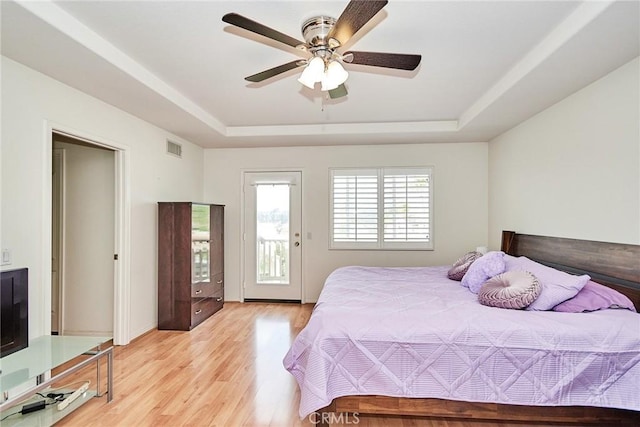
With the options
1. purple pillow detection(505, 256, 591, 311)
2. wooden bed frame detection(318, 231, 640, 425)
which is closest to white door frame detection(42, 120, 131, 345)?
wooden bed frame detection(318, 231, 640, 425)

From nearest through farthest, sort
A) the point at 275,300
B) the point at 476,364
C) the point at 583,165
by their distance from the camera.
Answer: the point at 476,364, the point at 583,165, the point at 275,300

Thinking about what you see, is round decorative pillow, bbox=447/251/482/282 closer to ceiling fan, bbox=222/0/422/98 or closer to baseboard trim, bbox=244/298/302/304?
ceiling fan, bbox=222/0/422/98

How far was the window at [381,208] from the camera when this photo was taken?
493 cm

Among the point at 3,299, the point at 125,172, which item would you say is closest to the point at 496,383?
the point at 3,299

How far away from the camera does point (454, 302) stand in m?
2.46

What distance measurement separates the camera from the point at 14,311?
2.15m

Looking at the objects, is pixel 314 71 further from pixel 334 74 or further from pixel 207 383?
pixel 207 383

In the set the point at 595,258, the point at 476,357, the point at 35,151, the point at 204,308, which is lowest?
the point at 204,308

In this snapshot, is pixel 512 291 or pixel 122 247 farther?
pixel 122 247

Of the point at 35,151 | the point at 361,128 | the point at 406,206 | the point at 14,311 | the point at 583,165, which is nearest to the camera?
the point at 14,311

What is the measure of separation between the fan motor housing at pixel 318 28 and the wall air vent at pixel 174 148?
2.94 m

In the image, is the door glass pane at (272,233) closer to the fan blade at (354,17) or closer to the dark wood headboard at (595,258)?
the dark wood headboard at (595,258)

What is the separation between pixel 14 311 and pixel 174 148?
2.70 m

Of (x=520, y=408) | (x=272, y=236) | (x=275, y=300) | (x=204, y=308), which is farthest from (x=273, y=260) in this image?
(x=520, y=408)
